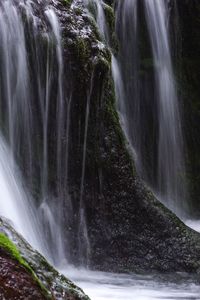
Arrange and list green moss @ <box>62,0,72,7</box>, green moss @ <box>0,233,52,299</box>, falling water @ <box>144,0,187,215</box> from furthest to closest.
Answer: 1. falling water @ <box>144,0,187,215</box>
2. green moss @ <box>62,0,72,7</box>
3. green moss @ <box>0,233,52,299</box>

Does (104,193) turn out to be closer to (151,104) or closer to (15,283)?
(151,104)

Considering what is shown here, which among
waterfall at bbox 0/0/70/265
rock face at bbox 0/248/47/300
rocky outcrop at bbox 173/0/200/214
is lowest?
rock face at bbox 0/248/47/300

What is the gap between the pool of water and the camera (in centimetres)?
666

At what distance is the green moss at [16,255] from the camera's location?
3.58m

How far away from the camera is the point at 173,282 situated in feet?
24.8

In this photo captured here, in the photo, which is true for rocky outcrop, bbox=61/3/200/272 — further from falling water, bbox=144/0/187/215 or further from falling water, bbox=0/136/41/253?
falling water, bbox=144/0/187/215

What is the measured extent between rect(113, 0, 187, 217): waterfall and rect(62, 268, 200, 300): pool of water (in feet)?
12.7

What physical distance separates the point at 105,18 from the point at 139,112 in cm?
254

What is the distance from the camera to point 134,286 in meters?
7.18

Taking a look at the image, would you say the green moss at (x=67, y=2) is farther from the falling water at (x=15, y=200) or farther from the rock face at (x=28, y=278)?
the rock face at (x=28, y=278)

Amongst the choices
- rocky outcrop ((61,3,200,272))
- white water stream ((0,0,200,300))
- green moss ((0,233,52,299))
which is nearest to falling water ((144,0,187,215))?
rocky outcrop ((61,3,200,272))

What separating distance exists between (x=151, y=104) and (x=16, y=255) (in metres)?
8.27

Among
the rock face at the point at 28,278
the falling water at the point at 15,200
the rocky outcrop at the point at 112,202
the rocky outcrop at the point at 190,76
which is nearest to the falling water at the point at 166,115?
the rocky outcrop at the point at 190,76

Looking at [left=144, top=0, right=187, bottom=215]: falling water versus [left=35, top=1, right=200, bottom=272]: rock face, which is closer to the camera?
[left=35, top=1, right=200, bottom=272]: rock face
